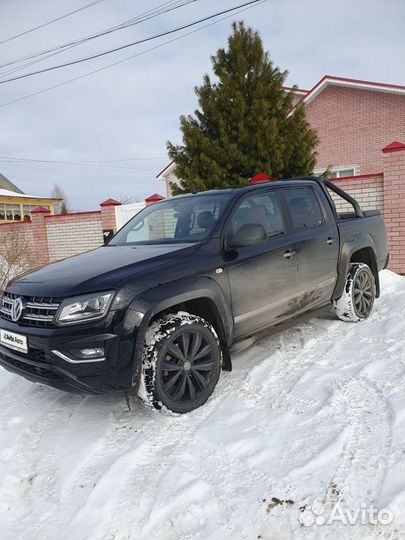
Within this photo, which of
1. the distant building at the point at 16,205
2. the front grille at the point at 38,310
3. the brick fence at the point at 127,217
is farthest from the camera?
the distant building at the point at 16,205

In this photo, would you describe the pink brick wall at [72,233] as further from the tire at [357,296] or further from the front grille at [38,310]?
the front grille at [38,310]

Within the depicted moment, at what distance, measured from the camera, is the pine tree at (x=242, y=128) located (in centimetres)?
1074

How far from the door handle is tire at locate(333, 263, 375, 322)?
45.1 inches

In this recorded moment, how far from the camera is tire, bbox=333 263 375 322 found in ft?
15.2

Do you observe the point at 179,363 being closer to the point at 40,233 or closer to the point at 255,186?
the point at 255,186

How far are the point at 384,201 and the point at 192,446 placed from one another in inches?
272

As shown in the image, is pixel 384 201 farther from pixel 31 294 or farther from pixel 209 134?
pixel 31 294

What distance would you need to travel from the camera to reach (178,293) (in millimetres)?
2900

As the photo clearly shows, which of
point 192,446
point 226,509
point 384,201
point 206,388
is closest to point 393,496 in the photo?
point 226,509

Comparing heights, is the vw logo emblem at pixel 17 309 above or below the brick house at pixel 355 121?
below

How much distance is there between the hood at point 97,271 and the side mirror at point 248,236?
33 centimetres

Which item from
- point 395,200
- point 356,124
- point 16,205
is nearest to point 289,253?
point 395,200

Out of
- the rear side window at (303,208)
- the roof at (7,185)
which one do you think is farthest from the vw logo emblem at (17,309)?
the roof at (7,185)

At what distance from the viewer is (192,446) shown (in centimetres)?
261
